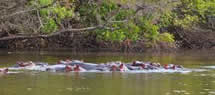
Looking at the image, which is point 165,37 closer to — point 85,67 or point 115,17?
point 115,17

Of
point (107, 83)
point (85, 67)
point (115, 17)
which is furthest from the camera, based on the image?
point (115, 17)

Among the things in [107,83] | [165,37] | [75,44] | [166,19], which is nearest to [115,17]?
[165,37]

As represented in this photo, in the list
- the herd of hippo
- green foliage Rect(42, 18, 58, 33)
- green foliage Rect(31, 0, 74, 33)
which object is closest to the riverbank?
green foliage Rect(42, 18, 58, 33)

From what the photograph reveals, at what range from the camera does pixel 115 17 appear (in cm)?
4166

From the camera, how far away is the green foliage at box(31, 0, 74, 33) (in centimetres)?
3303

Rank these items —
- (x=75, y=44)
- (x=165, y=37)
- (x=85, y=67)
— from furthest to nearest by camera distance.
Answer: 1. (x=75, y=44)
2. (x=165, y=37)
3. (x=85, y=67)

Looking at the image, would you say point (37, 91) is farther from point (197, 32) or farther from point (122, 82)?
point (197, 32)

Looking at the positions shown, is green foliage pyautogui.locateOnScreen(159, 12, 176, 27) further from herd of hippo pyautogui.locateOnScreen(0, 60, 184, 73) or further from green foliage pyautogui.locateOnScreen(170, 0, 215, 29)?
herd of hippo pyautogui.locateOnScreen(0, 60, 184, 73)

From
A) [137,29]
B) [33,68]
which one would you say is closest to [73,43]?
[137,29]

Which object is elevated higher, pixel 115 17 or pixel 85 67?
pixel 115 17

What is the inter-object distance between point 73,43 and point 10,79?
85.2 ft

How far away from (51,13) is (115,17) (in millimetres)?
5950

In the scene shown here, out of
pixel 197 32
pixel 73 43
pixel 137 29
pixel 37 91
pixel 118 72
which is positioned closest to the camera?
pixel 37 91

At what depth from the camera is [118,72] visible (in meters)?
26.8
